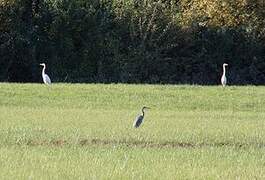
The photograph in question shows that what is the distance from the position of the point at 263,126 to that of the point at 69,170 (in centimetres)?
989

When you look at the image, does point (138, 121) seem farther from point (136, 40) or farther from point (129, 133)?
point (136, 40)

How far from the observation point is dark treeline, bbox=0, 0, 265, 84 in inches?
1617

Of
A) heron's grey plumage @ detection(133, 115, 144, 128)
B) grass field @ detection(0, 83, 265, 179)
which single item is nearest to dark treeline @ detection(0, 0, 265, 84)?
grass field @ detection(0, 83, 265, 179)

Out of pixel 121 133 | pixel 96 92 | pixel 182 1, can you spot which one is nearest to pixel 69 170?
pixel 121 133

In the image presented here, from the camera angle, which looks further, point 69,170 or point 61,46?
point 61,46

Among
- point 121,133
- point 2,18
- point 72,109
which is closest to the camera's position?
point 121,133

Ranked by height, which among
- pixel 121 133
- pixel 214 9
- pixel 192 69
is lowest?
pixel 192 69

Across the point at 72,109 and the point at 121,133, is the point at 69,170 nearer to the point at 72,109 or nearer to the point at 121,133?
the point at 121,133

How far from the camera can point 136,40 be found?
138ft

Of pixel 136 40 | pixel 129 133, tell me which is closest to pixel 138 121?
pixel 129 133

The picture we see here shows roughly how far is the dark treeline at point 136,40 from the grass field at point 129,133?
12.8 metres

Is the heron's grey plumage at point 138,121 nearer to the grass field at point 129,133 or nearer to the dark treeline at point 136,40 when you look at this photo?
the grass field at point 129,133

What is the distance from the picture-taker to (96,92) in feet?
89.7

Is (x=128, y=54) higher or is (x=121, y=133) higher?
(x=121, y=133)
